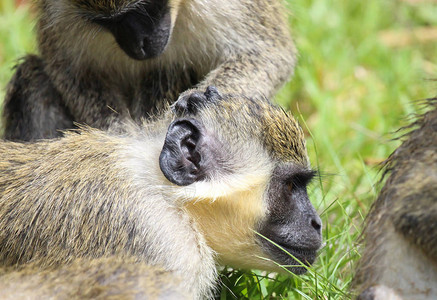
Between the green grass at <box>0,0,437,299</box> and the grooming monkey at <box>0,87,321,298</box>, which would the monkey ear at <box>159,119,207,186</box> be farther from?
the green grass at <box>0,0,437,299</box>

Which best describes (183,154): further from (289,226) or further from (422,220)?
(422,220)

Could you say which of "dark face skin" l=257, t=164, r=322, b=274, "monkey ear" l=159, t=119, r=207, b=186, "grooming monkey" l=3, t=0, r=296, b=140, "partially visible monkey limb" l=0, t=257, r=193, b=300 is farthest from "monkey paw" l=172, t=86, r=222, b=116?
"partially visible monkey limb" l=0, t=257, r=193, b=300

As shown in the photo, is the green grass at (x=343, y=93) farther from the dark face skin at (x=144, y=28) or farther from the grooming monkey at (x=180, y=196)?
the dark face skin at (x=144, y=28)

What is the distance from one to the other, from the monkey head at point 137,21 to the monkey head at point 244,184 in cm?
96

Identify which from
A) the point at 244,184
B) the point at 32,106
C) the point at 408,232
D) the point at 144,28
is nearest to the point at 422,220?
the point at 408,232

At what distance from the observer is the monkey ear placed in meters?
4.03

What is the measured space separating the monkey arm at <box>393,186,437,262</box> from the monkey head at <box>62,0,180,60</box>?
2.47 meters

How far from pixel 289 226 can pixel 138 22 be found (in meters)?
1.89

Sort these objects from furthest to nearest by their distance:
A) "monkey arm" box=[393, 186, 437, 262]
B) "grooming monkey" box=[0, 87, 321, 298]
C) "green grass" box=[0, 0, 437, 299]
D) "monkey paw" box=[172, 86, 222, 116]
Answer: "green grass" box=[0, 0, 437, 299], "monkey paw" box=[172, 86, 222, 116], "grooming monkey" box=[0, 87, 321, 298], "monkey arm" box=[393, 186, 437, 262]

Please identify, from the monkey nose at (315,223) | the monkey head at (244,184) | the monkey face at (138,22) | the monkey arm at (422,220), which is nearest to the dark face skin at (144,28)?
the monkey face at (138,22)

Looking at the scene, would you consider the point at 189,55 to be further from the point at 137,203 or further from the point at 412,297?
the point at 412,297

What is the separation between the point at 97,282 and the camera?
362 cm

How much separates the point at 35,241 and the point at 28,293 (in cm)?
50

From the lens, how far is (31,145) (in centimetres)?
462
